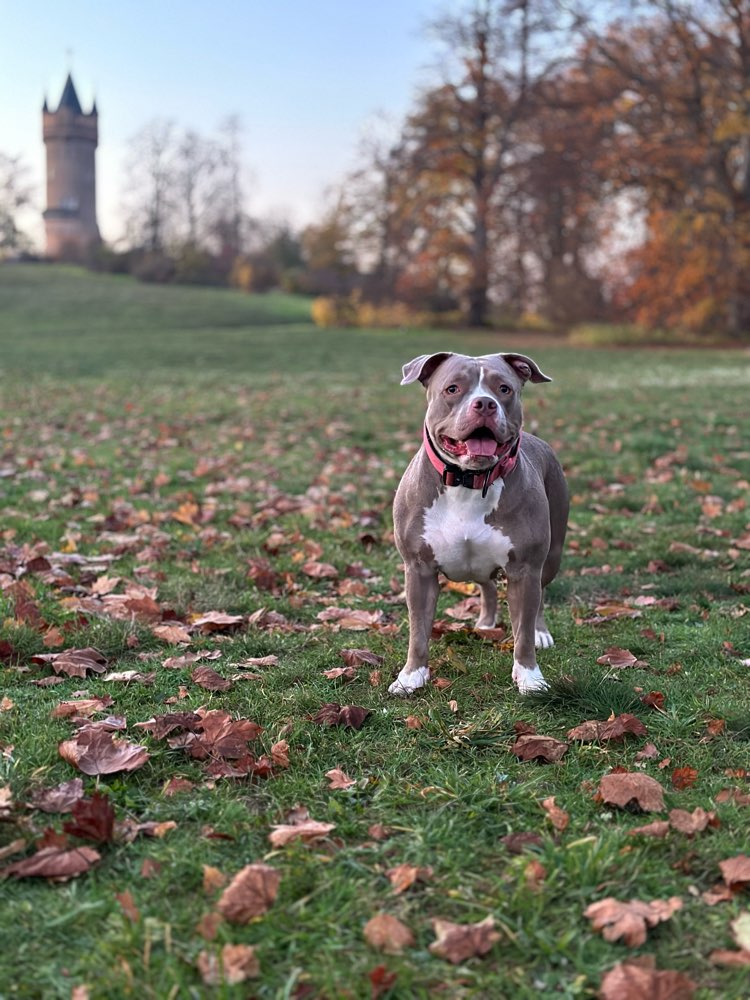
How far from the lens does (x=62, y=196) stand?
8169cm

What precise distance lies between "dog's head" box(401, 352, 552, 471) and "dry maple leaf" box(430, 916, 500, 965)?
1669mm

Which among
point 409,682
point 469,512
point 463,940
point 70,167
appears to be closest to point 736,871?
point 463,940

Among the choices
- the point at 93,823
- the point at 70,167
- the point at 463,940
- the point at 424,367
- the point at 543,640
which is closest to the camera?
the point at 463,940

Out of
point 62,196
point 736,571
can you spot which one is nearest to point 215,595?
point 736,571

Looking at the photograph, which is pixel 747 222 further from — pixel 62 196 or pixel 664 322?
pixel 62 196

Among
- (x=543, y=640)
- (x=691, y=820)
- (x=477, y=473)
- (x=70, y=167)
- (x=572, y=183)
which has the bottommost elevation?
(x=691, y=820)

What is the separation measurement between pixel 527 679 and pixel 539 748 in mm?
540

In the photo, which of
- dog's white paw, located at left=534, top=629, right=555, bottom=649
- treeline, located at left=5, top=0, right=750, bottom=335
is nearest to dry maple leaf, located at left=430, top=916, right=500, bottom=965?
dog's white paw, located at left=534, top=629, right=555, bottom=649

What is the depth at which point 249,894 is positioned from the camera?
2.36 m

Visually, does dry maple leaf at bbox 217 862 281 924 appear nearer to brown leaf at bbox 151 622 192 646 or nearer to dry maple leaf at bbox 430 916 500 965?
dry maple leaf at bbox 430 916 500 965

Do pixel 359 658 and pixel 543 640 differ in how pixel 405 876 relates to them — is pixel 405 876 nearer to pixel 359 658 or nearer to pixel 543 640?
pixel 359 658

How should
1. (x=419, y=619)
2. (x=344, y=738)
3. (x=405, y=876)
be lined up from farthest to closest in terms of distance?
(x=419, y=619) < (x=344, y=738) < (x=405, y=876)

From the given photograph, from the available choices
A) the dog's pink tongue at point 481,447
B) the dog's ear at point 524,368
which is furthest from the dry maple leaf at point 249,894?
the dog's ear at point 524,368

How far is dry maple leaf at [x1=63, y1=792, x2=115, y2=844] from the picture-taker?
2.61m
